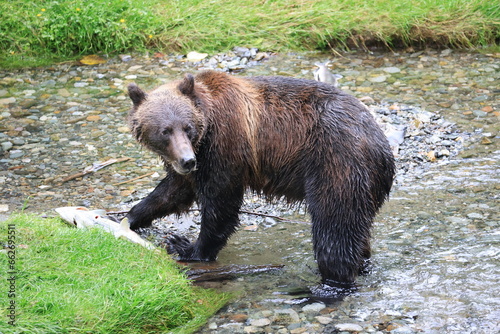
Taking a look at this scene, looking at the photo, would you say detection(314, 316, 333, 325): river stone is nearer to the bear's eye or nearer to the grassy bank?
the bear's eye

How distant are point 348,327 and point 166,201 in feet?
6.78

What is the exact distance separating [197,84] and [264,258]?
1.68m

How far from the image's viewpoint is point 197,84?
572 centimetres

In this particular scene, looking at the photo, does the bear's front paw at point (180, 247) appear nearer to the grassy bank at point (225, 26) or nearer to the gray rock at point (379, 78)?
the gray rock at point (379, 78)

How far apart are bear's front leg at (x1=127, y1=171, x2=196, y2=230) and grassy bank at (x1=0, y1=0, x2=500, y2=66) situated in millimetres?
5114

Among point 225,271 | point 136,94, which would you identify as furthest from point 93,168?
point 225,271

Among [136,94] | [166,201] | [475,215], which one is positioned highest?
[136,94]

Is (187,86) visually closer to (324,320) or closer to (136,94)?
(136,94)

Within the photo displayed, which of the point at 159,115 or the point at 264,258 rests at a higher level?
the point at 159,115

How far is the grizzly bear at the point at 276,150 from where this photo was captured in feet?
17.2

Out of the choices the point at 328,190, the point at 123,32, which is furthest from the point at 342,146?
the point at 123,32

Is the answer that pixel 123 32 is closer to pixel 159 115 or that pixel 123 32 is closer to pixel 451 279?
pixel 159 115

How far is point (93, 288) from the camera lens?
4.82m

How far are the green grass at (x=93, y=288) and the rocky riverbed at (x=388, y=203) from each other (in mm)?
338
